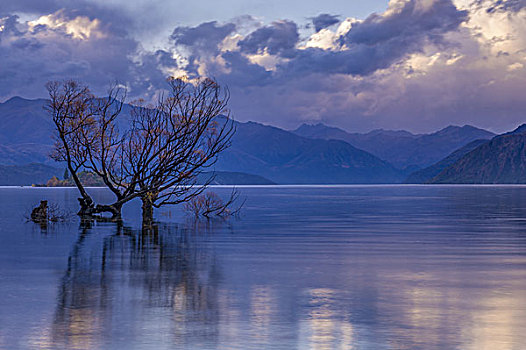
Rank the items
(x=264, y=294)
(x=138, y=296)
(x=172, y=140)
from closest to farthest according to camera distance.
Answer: (x=138, y=296)
(x=264, y=294)
(x=172, y=140)

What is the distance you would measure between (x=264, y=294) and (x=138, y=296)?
317cm

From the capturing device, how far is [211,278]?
64.7ft

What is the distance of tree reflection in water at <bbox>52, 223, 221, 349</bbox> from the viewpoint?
39.9ft

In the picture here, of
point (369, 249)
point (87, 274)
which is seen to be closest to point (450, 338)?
point (87, 274)

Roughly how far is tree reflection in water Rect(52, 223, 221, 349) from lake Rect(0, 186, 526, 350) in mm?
39

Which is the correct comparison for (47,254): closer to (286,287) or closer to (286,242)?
(286,242)

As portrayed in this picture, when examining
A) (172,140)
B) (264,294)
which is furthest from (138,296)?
(172,140)

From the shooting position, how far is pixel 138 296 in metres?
16.3

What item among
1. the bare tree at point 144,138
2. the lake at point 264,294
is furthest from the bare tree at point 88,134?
the lake at point 264,294

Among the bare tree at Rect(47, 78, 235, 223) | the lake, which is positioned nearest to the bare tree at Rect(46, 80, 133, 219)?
the bare tree at Rect(47, 78, 235, 223)

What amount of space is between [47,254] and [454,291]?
17.3 m

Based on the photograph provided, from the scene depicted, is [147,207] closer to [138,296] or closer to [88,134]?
[88,134]

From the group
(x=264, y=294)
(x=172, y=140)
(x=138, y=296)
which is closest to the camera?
(x=138, y=296)

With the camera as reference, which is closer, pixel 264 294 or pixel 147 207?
pixel 264 294
